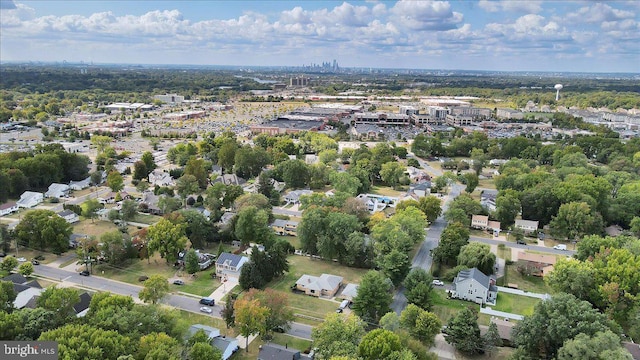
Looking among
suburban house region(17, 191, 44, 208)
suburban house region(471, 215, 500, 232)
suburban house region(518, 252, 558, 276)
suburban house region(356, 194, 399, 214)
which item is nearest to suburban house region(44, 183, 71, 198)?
suburban house region(17, 191, 44, 208)

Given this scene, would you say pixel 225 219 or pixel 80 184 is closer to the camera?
pixel 225 219

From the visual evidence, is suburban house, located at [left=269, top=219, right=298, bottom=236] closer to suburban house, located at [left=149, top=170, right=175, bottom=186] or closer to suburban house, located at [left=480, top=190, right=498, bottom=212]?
suburban house, located at [left=149, top=170, right=175, bottom=186]

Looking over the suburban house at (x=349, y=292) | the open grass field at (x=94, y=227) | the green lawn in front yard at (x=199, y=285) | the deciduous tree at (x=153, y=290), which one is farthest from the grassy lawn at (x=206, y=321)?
the open grass field at (x=94, y=227)

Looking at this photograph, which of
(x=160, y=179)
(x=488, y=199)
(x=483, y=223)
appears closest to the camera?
(x=483, y=223)

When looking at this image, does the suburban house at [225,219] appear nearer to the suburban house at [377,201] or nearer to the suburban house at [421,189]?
the suburban house at [377,201]

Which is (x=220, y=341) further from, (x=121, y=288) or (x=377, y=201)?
(x=377, y=201)

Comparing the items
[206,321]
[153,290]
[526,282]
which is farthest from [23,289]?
[526,282]
